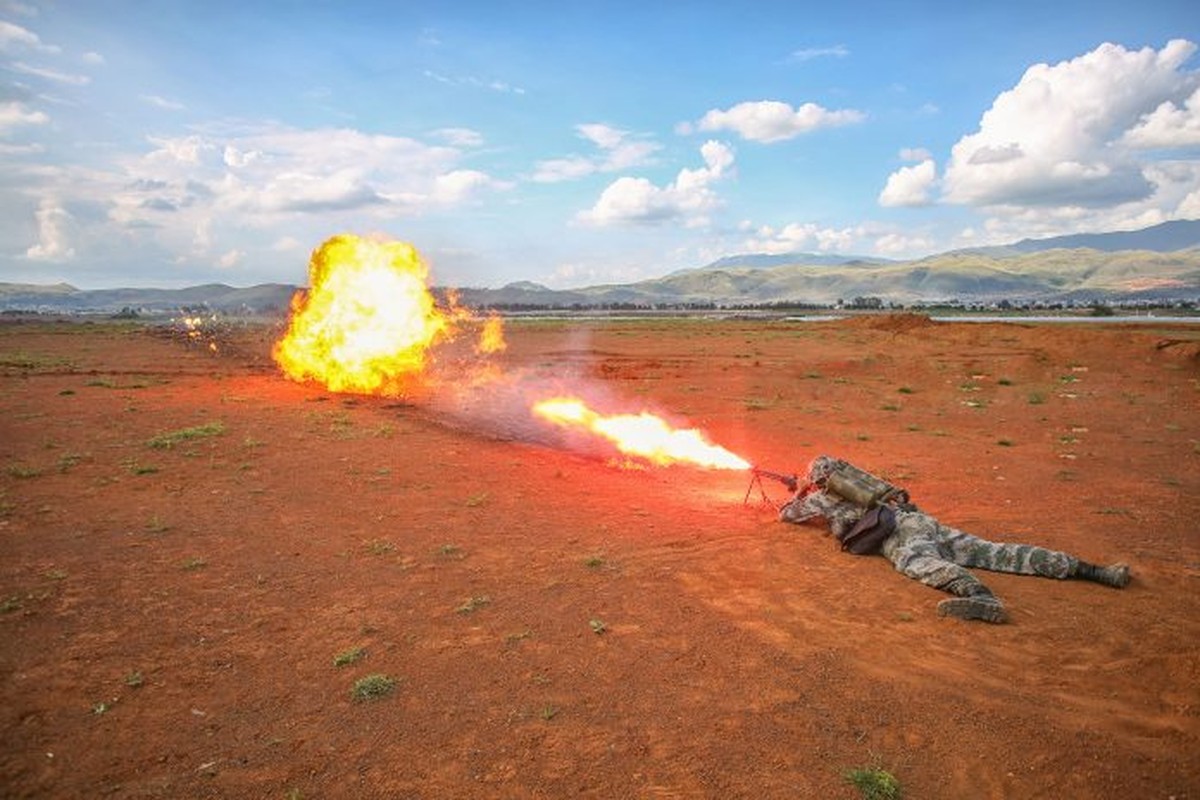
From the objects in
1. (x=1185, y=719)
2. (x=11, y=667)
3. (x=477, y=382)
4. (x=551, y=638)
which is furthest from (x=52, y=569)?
(x=477, y=382)

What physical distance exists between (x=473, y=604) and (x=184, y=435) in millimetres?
14625

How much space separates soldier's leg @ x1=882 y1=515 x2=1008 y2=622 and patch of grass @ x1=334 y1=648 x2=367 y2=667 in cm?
779

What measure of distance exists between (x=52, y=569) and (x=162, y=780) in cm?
631

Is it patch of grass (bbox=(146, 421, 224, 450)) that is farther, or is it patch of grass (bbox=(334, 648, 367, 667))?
patch of grass (bbox=(146, 421, 224, 450))

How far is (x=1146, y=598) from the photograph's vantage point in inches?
395

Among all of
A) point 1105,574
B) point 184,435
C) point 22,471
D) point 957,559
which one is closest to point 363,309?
point 184,435

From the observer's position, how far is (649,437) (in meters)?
20.9

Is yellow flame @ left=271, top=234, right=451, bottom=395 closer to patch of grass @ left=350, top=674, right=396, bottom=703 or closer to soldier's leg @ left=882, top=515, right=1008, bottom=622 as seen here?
soldier's leg @ left=882, top=515, right=1008, bottom=622

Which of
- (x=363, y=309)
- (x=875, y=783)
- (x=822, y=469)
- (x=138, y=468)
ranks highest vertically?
(x=363, y=309)

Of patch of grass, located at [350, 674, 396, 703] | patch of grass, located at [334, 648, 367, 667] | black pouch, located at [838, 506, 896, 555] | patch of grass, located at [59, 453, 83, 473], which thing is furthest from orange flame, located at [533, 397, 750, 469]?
patch of grass, located at [59, 453, 83, 473]

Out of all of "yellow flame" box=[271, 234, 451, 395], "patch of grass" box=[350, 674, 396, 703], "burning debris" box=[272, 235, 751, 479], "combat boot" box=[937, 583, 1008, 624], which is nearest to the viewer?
"patch of grass" box=[350, 674, 396, 703]

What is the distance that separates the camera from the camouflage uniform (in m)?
9.69

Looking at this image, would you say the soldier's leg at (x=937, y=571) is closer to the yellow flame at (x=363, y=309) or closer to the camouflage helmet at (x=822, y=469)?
the camouflage helmet at (x=822, y=469)

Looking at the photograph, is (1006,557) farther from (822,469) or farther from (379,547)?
(379,547)
